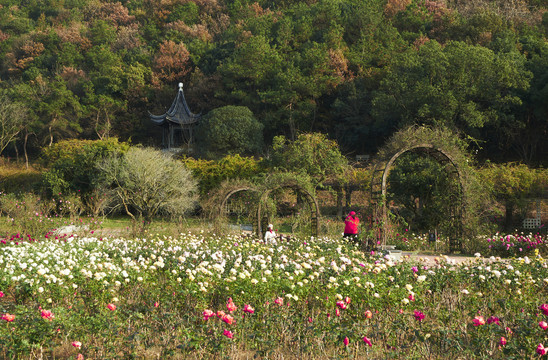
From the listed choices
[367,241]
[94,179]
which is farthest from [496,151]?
[94,179]

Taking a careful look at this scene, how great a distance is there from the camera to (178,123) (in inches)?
1217

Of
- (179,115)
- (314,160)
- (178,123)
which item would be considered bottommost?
(314,160)

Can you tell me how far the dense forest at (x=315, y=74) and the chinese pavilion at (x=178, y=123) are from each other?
162 centimetres

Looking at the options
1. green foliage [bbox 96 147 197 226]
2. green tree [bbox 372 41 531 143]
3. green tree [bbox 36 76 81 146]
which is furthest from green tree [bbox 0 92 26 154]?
green tree [bbox 372 41 531 143]

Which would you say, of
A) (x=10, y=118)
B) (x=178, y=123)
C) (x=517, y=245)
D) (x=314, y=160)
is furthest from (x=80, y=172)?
(x=517, y=245)

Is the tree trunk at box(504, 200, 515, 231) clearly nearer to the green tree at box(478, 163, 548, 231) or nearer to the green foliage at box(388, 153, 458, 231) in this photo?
the green tree at box(478, 163, 548, 231)

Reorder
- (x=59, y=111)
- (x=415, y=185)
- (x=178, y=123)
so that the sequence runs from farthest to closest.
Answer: (x=59, y=111), (x=178, y=123), (x=415, y=185)

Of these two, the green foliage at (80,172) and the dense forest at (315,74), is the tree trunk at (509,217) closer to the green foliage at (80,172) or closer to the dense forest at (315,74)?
the dense forest at (315,74)

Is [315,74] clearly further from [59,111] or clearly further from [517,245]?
[517,245]

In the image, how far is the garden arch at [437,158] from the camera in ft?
33.9

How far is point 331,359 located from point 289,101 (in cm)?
2546

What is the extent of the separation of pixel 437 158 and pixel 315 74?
59.3 ft

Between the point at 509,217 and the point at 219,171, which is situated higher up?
the point at 219,171

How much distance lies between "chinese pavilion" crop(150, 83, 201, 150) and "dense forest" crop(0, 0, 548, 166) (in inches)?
63.9
